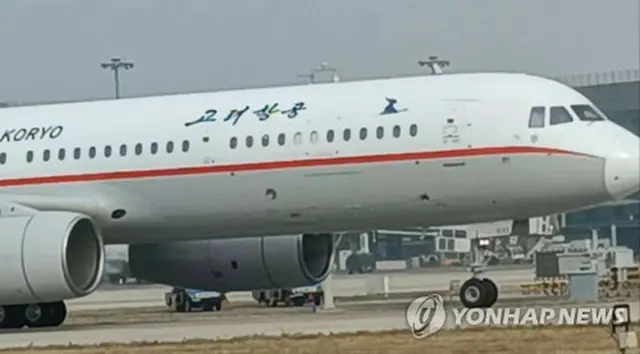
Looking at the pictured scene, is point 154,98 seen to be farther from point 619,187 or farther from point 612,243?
point 612,243

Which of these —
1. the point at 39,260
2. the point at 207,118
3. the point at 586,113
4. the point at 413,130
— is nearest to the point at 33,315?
the point at 39,260

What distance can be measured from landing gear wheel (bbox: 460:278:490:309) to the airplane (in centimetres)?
2

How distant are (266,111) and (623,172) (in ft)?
22.3

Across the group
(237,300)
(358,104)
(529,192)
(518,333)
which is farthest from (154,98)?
(237,300)

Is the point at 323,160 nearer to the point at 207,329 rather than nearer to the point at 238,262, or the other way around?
the point at 207,329

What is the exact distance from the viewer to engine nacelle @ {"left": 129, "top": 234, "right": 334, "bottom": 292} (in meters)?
32.1

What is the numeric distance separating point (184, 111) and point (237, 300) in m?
25.4

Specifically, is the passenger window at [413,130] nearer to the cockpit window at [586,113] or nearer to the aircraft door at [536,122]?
the aircraft door at [536,122]

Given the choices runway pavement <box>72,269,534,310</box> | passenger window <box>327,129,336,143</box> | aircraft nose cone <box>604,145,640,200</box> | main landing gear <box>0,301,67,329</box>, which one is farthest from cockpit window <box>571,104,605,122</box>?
runway pavement <box>72,269,534,310</box>

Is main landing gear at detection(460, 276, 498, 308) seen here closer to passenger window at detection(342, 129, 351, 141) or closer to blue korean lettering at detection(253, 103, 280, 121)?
passenger window at detection(342, 129, 351, 141)

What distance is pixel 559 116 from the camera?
28.2 m

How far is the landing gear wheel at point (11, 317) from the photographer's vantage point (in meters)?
31.6

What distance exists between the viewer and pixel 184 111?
1214 inches

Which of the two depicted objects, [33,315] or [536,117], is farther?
[33,315]
